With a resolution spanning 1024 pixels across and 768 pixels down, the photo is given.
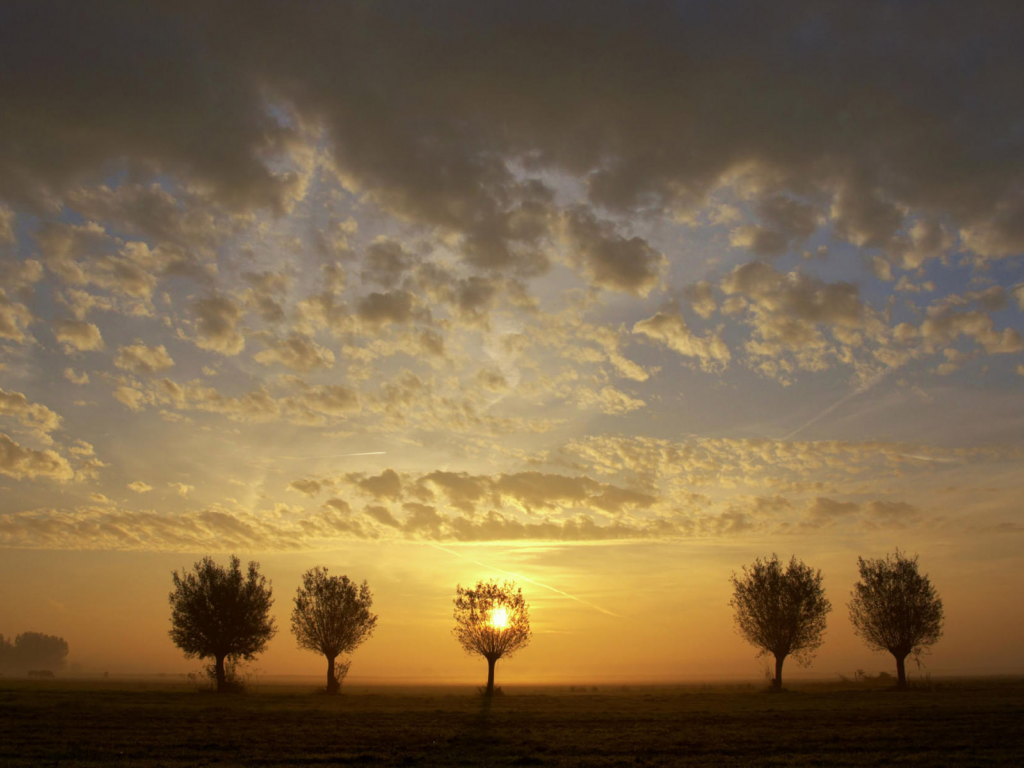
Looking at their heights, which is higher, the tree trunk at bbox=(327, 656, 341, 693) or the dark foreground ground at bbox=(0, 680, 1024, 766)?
the dark foreground ground at bbox=(0, 680, 1024, 766)

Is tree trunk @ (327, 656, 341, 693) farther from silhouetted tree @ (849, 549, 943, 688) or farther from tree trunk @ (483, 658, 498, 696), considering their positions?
silhouetted tree @ (849, 549, 943, 688)

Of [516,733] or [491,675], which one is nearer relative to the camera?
[516,733]

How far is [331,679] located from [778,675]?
4922cm

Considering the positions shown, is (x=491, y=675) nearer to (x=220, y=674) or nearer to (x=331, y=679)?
(x=331, y=679)

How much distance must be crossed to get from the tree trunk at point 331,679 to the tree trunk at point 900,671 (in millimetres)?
59093

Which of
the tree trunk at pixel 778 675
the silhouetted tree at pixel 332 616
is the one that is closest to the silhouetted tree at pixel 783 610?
the tree trunk at pixel 778 675

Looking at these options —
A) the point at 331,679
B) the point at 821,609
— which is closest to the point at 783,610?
the point at 821,609

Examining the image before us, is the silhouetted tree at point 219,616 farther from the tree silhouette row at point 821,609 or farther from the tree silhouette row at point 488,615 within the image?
the tree silhouette row at point 821,609

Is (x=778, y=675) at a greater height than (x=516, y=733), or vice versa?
(x=516, y=733)

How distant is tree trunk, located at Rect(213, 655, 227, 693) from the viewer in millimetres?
70250

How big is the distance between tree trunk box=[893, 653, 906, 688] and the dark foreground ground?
21.4 metres

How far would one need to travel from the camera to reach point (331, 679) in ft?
237

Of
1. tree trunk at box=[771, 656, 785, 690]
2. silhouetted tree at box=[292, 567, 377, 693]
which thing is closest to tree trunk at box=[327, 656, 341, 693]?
silhouetted tree at box=[292, 567, 377, 693]

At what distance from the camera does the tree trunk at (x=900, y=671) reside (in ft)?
224
